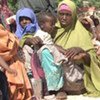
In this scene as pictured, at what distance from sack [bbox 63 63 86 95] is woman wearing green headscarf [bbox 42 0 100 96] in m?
0.06

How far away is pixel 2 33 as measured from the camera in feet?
20.0

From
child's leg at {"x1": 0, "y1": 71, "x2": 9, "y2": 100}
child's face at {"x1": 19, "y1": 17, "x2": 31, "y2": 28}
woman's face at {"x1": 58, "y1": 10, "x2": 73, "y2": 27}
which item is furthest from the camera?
child's face at {"x1": 19, "y1": 17, "x2": 31, "y2": 28}

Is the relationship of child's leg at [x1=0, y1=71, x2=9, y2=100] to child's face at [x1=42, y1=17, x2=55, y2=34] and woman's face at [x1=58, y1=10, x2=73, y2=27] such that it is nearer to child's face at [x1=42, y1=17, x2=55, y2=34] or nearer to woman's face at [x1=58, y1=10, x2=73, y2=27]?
child's face at [x1=42, y1=17, x2=55, y2=34]

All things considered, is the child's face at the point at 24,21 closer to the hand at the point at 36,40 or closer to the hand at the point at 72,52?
the hand at the point at 36,40

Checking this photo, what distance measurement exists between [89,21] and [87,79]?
132 cm

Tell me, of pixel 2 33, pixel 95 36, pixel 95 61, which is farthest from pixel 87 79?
pixel 2 33

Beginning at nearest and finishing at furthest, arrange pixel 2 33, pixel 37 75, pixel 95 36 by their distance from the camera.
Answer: pixel 2 33 < pixel 37 75 < pixel 95 36

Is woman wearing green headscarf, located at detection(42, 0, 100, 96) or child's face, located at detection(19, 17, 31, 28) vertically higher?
child's face, located at detection(19, 17, 31, 28)

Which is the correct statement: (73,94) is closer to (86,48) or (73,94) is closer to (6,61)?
(86,48)

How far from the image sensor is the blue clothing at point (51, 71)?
20.9 ft

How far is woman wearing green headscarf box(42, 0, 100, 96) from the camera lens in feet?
20.9

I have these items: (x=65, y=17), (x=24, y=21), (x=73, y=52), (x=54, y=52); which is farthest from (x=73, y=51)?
(x=24, y=21)

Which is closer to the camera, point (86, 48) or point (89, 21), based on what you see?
point (86, 48)

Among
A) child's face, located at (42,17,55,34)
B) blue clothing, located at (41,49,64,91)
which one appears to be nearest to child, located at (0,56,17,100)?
blue clothing, located at (41,49,64,91)
